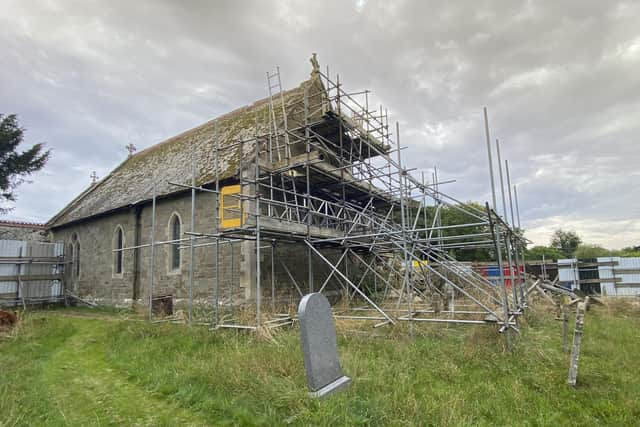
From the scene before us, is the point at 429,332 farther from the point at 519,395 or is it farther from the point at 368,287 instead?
the point at 368,287

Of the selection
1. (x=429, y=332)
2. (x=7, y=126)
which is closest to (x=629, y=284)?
(x=429, y=332)

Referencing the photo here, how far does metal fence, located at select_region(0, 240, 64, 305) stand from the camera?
16.8m

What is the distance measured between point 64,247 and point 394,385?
21068 millimetres

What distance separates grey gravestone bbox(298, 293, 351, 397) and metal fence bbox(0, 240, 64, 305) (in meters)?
18.5

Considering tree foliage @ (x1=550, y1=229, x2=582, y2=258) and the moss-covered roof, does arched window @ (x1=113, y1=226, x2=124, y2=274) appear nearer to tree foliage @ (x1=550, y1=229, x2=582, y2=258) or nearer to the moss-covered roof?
the moss-covered roof

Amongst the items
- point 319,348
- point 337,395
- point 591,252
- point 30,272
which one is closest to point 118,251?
point 30,272

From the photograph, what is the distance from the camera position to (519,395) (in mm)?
4660

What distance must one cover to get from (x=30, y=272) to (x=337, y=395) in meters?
19.9

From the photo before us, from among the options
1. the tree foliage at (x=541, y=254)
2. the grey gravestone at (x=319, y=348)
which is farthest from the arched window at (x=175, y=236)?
the tree foliage at (x=541, y=254)

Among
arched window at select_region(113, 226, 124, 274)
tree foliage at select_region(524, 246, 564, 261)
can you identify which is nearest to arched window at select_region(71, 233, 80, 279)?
arched window at select_region(113, 226, 124, 274)

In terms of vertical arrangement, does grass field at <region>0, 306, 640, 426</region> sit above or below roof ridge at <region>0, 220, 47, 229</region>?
below

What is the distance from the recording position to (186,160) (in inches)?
660

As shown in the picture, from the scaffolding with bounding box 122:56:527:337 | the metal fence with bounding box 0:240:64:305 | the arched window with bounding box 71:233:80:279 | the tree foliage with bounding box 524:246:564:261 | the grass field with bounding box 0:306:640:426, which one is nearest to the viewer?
the grass field with bounding box 0:306:640:426

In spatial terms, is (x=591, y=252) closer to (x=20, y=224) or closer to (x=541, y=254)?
(x=541, y=254)
